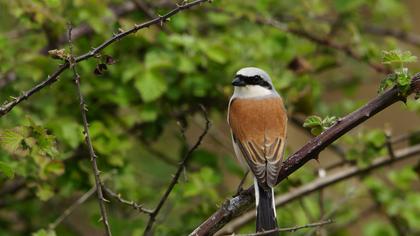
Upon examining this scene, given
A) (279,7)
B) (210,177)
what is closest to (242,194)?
(210,177)

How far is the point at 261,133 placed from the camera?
12.5 ft

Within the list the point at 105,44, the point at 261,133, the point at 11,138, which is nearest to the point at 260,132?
the point at 261,133

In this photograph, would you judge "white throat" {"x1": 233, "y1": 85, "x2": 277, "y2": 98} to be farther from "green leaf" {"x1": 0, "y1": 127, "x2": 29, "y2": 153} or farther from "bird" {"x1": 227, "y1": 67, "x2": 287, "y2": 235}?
"green leaf" {"x1": 0, "y1": 127, "x2": 29, "y2": 153}

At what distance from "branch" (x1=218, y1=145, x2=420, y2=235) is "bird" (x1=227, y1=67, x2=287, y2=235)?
67cm

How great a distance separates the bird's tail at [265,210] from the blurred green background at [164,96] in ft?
2.69

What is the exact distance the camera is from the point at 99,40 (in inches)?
187

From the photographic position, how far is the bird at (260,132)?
3340mm

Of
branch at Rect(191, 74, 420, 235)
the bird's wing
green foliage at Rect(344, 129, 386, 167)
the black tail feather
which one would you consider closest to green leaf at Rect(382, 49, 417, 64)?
branch at Rect(191, 74, 420, 235)

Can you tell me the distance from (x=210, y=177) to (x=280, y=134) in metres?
0.79

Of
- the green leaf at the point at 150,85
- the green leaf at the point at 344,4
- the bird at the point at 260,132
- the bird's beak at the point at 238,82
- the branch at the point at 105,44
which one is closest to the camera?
the branch at the point at 105,44

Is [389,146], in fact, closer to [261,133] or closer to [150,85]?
[261,133]

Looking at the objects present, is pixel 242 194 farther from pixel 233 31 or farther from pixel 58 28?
pixel 233 31

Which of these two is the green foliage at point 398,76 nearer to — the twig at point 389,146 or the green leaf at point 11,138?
the twig at point 389,146

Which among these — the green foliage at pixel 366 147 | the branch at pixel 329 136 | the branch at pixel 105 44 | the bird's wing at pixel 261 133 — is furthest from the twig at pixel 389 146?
the branch at pixel 105 44
